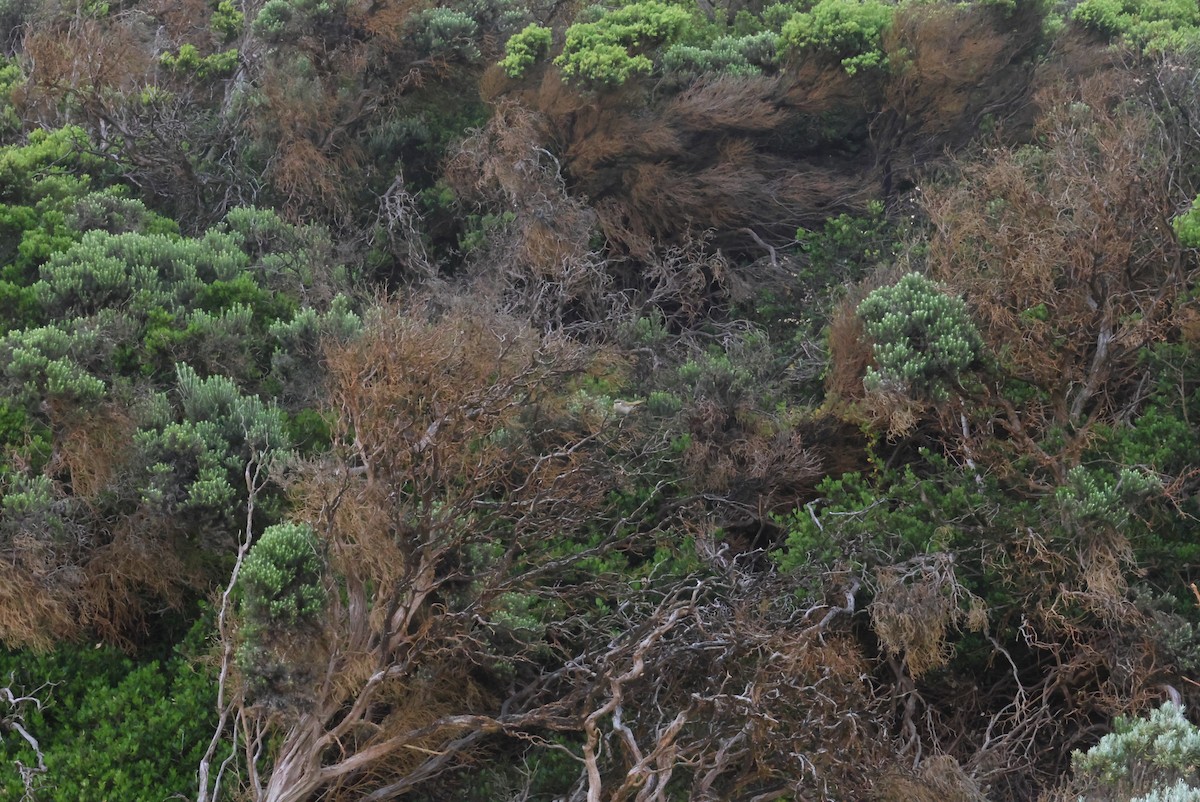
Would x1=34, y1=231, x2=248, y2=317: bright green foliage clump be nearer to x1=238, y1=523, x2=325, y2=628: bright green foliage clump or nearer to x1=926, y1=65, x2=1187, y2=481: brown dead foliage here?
x1=238, y1=523, x2=325, y2=628: bright green foliage clump

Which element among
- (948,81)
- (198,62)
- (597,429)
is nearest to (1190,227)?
(597,429)

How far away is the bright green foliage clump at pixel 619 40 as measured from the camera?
12.8m

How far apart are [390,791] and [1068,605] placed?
4.93 m

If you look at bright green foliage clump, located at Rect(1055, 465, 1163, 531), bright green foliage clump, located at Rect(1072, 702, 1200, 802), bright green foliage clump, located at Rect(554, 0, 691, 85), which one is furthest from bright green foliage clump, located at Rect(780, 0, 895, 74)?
bright green foliage clump, located at Rect(1072, 702, 1200, 802)

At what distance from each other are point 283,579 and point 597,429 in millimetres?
2966

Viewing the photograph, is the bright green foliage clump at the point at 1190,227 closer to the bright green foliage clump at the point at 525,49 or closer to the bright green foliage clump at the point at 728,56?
the bright green foliage clump at the point at 728,56

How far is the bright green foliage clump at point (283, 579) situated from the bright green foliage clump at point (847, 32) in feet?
29.6

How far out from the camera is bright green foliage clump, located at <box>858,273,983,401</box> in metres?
8.99

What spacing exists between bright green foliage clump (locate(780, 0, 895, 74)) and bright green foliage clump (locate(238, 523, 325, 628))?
9018 millimetres

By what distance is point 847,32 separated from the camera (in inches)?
519

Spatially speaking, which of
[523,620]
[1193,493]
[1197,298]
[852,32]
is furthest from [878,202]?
[523,620]

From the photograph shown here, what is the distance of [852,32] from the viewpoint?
43.2 feet

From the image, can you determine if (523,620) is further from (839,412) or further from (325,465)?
(839,412)

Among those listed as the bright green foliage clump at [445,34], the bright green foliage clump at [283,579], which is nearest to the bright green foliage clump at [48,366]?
the bright green foliage clump at [283,579]
